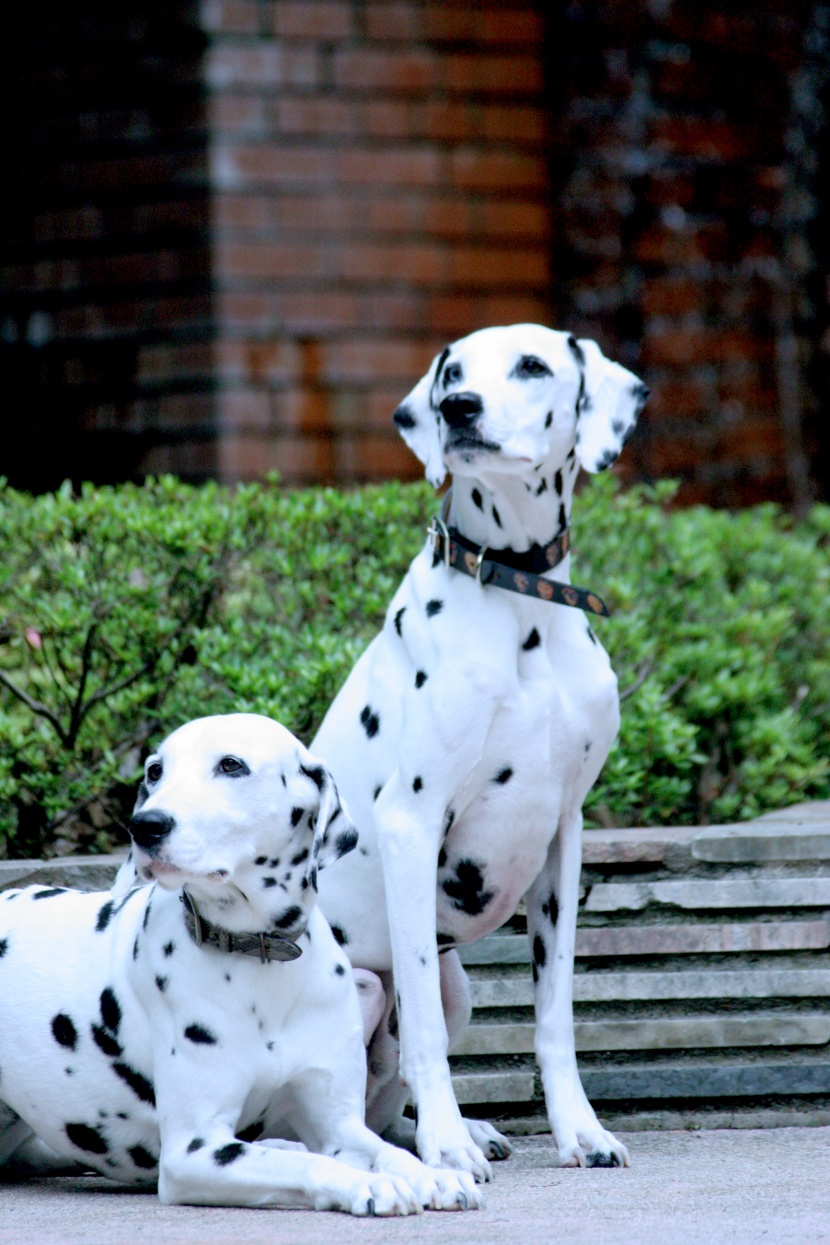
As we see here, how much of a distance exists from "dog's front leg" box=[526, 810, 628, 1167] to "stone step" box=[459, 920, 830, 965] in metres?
0.49

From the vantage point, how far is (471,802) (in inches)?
145

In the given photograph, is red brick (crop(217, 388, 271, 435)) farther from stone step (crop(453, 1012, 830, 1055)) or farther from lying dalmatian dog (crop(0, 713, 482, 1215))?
lying dalmatian dog (crop(0, 713, 482, 1215))

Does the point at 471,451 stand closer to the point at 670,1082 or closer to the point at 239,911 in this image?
the point at 239,911

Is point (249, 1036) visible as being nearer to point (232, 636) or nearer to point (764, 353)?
point (232, 636)

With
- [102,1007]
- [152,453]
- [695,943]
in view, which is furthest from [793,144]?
[102,1007]

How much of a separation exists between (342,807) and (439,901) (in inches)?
16.9

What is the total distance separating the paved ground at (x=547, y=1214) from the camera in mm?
2961

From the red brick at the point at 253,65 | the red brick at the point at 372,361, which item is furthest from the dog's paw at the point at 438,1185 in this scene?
the red brick at the point at 253,65

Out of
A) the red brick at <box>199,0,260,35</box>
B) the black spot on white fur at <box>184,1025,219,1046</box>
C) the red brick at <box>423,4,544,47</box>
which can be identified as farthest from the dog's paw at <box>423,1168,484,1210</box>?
the red brick at <box>423,4,544,47</box>

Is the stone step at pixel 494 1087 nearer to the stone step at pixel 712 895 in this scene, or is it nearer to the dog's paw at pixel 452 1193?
the stone step at pixel 712 895

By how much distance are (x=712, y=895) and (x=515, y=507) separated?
135 centimetres

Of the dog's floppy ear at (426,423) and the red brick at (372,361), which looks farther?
the red brick at (372,361)

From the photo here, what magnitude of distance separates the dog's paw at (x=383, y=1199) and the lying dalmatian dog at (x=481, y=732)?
0.92 feet

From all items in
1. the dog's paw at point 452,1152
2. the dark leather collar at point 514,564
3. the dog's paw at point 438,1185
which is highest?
the dark leather collar at point 514,564
